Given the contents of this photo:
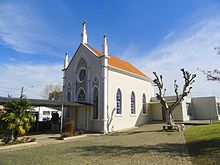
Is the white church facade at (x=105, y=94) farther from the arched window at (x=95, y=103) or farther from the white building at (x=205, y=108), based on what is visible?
the white building at (x=205, y=108)

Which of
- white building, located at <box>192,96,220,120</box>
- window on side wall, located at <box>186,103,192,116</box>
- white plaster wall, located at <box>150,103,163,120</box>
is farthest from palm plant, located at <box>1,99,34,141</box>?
white building, located at <box>192,96,220,120</box>

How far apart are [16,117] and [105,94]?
9860mm

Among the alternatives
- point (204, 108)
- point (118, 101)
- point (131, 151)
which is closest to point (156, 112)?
point (204, 108)

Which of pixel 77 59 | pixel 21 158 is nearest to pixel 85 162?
pixel 21 158

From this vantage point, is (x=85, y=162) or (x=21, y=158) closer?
(x=85, y=162)

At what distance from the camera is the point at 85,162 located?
26.1 ft

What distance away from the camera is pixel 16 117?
13.4 m

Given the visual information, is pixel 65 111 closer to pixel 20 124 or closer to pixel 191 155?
pixel 20 124

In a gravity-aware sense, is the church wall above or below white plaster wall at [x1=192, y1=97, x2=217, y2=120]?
above

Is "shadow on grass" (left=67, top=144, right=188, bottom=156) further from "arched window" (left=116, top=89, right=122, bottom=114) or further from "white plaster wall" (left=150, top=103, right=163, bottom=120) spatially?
"white plaster wall" (left=150, top=103, right=163, bottom=120)

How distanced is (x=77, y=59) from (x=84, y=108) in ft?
24.0

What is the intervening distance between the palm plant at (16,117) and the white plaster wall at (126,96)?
9.66 metres

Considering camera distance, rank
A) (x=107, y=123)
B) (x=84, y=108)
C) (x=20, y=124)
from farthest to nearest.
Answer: (x=84, y=108)
(x=107, y=123)
(x=20, y=124)

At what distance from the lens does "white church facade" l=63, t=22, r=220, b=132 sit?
21.2 metres
